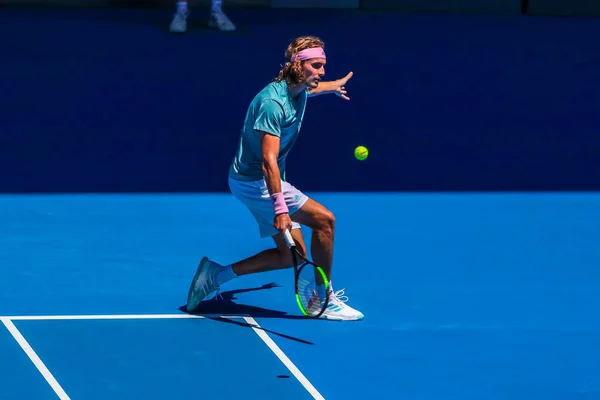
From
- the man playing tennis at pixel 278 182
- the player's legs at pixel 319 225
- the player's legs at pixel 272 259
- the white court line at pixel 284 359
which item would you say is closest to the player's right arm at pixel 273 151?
the man playing tennis at pixel 278 182

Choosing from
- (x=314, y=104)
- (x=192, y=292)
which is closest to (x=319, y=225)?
(x=192, y=292)

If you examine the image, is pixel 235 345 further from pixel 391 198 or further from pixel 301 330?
pixel 391 198

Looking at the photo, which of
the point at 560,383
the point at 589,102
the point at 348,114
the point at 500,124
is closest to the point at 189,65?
the point at 348,114

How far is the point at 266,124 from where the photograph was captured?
23.4 ft

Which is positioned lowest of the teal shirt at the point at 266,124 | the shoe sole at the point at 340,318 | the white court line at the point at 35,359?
the white court line at the point at 35,359

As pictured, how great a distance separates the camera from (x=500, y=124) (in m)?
12.7

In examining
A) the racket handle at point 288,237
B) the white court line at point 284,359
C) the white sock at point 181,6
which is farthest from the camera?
the white sock at point 181,6

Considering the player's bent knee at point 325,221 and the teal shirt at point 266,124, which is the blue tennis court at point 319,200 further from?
the teal shirt at point 266,124

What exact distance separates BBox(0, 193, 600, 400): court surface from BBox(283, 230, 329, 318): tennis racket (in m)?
0.12

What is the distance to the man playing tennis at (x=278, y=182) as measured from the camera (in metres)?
7.13

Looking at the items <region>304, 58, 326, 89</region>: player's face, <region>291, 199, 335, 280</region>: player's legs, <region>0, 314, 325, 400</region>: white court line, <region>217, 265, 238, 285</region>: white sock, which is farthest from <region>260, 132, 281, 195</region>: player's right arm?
<region>0, 314, 325, 400</region>: white court line

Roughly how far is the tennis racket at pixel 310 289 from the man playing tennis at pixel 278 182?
0.08 metres

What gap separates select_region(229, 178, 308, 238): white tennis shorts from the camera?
732 centimetres

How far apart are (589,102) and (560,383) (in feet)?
23.5
